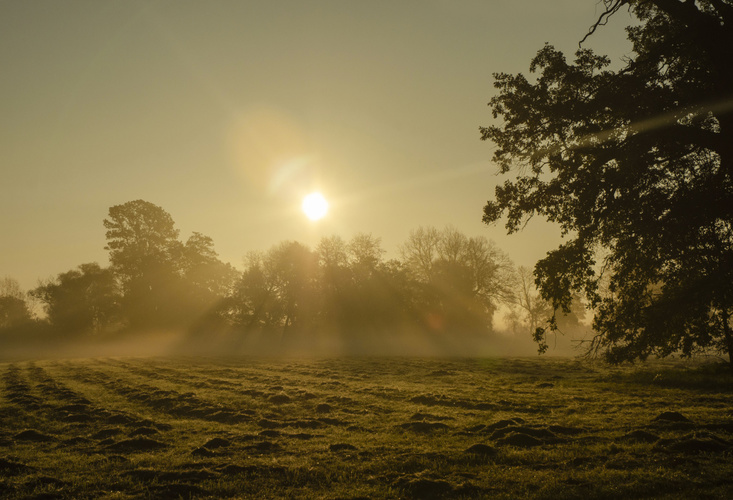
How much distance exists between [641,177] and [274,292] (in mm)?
58643

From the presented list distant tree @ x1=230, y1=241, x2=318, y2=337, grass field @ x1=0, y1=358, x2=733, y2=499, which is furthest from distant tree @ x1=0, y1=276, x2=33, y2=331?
grass field @ x1=0, y1=358, x2=733, y2=499

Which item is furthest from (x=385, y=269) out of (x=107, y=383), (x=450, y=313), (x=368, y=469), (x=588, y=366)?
(x=368, y=469)

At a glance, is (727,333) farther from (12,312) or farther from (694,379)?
(12,312)

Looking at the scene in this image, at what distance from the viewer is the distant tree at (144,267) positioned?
2552 inches

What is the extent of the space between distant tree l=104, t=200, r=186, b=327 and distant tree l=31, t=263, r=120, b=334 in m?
2.69

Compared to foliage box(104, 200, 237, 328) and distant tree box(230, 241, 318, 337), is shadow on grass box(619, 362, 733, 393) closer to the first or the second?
distant tree box(230, 241, 318, 337)

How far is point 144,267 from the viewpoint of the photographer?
65.8 meters

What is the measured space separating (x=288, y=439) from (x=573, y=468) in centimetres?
744

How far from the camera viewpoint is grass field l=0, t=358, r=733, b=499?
8391 millimetres

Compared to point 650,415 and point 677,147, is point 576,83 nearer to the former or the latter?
point 677,147

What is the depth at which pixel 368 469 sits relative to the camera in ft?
31.7

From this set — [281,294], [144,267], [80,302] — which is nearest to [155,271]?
[144,267]

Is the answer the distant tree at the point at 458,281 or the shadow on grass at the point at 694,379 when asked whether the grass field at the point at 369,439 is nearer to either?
the shadow on grass at the point at 694,379

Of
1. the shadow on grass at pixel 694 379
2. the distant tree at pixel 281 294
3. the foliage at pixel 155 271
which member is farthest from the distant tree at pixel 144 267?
the shadow on grass at pixel 694 379
